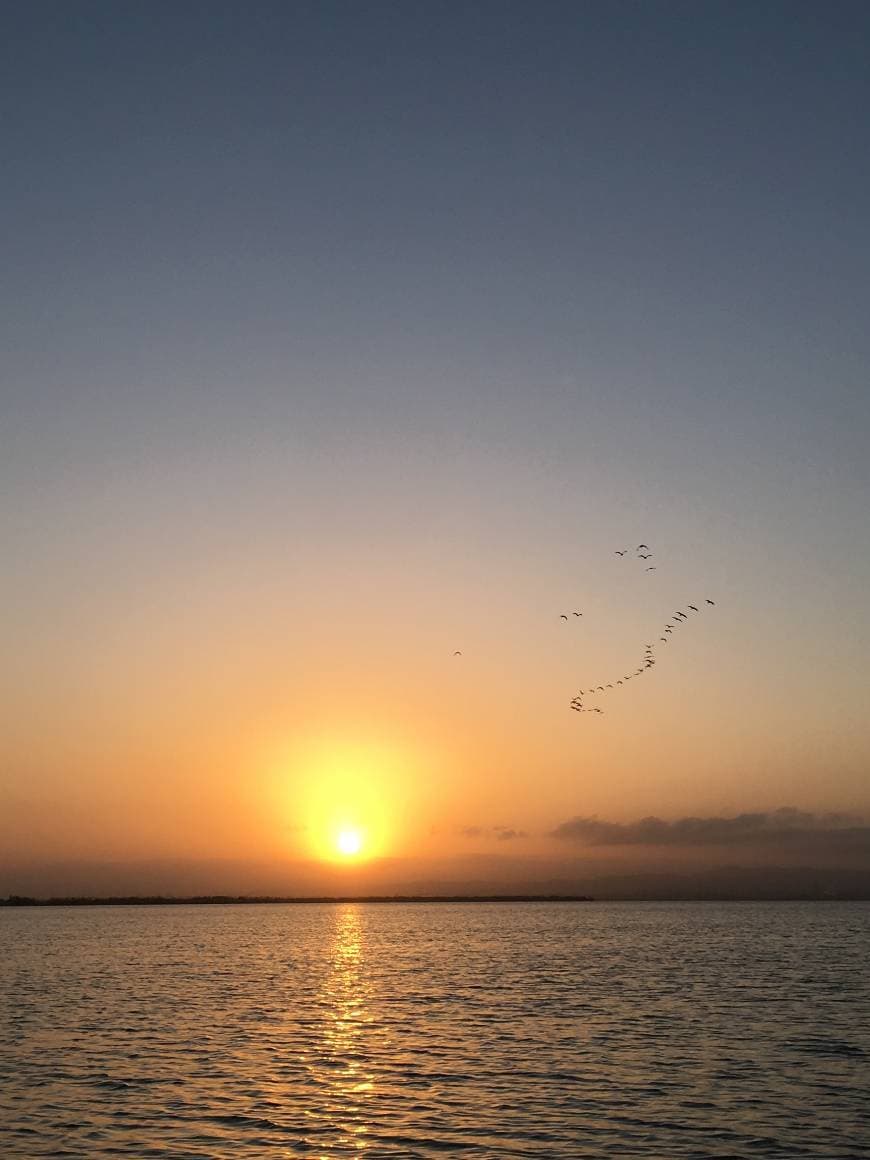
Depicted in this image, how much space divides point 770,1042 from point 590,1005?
15.9m

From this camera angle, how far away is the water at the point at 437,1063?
31812mm

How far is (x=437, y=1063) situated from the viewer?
43875 mm

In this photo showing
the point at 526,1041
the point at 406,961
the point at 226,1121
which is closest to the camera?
the point at 226,1121

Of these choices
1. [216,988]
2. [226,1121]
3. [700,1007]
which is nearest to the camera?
[226,1121]

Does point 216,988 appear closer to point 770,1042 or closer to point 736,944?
point 770,1042

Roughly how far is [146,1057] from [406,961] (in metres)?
67.2

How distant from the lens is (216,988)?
252ft

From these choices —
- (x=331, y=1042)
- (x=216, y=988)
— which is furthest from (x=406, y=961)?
(x=331, y=1042)

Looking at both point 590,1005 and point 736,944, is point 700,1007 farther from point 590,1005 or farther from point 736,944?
point 736,944

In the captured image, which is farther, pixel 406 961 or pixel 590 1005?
pixel 406 961

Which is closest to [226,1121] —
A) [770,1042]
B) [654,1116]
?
[654,1116]

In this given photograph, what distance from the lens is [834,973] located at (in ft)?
293

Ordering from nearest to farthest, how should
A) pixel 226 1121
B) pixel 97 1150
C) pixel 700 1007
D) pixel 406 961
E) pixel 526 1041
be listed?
pixel 97 1150
pixel 226 1121
pixel 526 1041
pixel 700 1007
pixel 406 961

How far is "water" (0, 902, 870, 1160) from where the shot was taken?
31.8m
